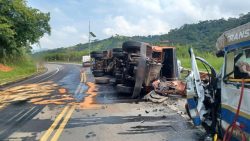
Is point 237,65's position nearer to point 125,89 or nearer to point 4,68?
point 125,89

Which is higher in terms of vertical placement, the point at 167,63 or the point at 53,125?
the point at 167,63

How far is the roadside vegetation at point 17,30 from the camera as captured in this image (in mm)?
41250

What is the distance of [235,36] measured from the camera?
245 inches

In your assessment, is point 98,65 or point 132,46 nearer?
Answer: point 132,46

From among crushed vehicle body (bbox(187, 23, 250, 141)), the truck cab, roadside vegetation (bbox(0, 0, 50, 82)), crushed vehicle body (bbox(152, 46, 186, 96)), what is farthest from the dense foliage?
the truck cab

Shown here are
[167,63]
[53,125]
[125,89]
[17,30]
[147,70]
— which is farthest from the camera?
[17,30]

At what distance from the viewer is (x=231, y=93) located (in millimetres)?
6312

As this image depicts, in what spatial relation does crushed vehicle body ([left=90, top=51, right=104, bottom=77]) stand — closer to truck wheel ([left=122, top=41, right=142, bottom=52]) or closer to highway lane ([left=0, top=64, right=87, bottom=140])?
truck wheel ([left=122, top=41, right=142, bottom=52])

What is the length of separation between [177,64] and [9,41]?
89.4 feet

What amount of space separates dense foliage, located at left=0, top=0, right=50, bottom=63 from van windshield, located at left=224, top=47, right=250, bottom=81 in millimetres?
35181

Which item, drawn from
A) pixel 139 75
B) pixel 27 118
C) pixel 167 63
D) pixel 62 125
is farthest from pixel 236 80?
pixel 167 63

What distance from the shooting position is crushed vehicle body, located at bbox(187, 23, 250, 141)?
19.0 ft

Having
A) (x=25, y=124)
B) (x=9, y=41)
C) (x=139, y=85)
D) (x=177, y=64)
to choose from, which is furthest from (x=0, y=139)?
(x=9, y=41)

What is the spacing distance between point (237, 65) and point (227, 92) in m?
0.51
